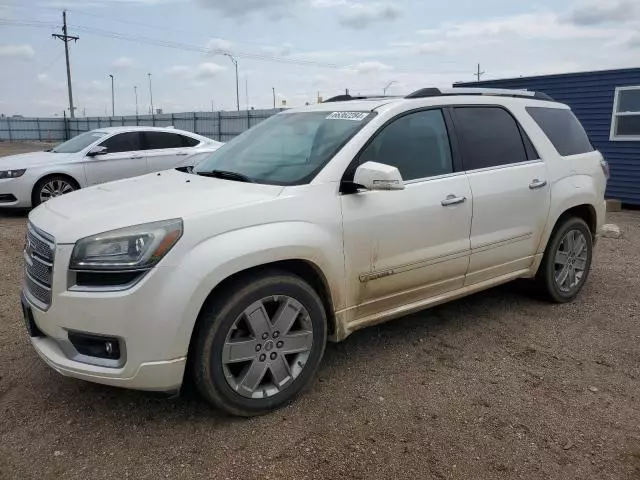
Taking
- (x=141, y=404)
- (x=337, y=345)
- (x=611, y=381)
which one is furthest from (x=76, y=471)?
(x=611, y=381)

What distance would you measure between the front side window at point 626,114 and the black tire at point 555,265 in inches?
304

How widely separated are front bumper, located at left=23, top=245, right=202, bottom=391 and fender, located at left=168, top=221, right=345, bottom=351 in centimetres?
4

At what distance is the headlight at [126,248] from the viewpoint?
268 cm

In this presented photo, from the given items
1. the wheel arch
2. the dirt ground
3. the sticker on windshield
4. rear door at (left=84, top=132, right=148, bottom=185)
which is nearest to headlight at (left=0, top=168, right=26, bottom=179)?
the wheel arch

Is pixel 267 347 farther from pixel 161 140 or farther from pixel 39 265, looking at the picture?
pixel 161 140

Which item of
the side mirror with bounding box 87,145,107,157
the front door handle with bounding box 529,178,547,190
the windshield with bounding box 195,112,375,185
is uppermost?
the windshield with bounding box 195,112,375,185

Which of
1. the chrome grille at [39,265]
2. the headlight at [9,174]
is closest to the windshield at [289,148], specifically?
the chrome grille at [39,265]

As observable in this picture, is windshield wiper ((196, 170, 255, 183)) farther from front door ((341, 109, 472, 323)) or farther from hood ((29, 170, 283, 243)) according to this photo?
front door ((341, 109, 472, 323))

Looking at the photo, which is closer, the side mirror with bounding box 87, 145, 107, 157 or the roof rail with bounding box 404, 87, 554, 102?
the roof rail with bounding box 404, 87, 554, 102

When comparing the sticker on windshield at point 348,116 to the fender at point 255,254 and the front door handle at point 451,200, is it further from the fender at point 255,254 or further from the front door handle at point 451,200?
the fender at point 255,254

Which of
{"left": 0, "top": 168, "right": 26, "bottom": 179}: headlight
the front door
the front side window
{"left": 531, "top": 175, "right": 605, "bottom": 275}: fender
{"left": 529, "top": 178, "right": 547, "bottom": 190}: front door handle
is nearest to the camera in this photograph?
the front door

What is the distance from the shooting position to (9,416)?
308 cm

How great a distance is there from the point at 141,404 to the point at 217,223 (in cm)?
121

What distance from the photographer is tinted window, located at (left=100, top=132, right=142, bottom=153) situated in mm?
9969
